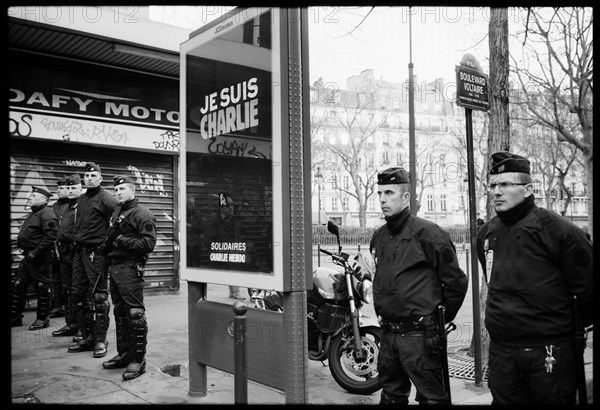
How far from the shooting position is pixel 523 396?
318 centimetres

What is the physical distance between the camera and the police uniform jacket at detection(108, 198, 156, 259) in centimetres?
577

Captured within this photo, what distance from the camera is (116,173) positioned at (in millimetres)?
10695

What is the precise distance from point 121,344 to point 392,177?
12.3ft

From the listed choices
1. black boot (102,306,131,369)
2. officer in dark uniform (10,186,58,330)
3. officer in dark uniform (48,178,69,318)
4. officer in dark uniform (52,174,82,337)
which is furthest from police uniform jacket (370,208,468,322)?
officer in dark uniform (10,186,58,330)

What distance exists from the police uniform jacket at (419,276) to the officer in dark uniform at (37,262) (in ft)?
20.3

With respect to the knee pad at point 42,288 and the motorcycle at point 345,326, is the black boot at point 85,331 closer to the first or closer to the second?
the knee pad at point 42,288

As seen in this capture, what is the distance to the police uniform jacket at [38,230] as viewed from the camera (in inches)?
324

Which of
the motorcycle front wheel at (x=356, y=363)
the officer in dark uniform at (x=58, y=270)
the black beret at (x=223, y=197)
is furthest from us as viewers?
the officer in dark uniform at (x=58, y=270)

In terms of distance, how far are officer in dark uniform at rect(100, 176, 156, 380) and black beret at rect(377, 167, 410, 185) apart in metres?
2.93

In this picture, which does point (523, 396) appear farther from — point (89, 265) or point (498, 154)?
point (89, 265)

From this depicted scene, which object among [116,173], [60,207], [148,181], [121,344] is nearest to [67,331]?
[121,344]

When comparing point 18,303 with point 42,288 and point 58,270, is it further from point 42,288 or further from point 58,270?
point 58,270

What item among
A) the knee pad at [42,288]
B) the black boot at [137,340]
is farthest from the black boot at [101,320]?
the knee pad at [42,288]
